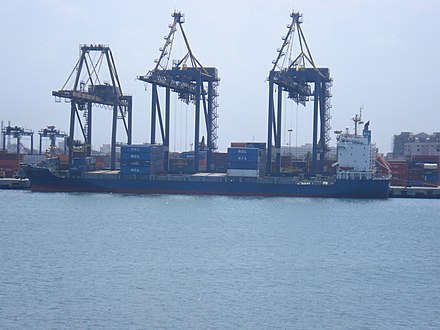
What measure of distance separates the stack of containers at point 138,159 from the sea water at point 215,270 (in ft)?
43.3

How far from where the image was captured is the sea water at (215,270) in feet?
73.3

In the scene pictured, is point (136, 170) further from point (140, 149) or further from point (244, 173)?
point (244, 173)

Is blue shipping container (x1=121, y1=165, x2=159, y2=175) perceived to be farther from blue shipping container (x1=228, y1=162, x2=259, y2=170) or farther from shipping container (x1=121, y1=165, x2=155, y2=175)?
blue shipping container (x1=228, y1=162, x2=259, y2=170)

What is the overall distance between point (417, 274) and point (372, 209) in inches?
1067

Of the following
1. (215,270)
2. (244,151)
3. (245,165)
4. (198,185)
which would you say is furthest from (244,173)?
(215,270)

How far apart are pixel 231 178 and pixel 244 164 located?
1553 millimetres

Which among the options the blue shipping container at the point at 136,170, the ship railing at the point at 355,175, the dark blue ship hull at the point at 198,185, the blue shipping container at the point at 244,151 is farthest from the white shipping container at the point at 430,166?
the blue shipping container at the point at 136,170

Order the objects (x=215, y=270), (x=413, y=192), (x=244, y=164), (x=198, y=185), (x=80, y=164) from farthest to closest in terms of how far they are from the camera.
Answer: (x=413, y=192) < (x=80, y=164) < (x=244, y=164) < (x=198, y=185) < (x=215, y=270)

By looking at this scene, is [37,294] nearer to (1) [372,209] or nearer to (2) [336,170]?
(1) [372,209]

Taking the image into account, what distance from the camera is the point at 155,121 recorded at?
221 feet

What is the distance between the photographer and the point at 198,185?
212 ft

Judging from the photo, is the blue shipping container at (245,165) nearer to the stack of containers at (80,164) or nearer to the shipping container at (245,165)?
the shipping container at (245,165)

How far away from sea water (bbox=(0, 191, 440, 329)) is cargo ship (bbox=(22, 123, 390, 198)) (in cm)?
1257

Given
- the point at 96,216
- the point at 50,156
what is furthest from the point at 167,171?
the point at 96,216
